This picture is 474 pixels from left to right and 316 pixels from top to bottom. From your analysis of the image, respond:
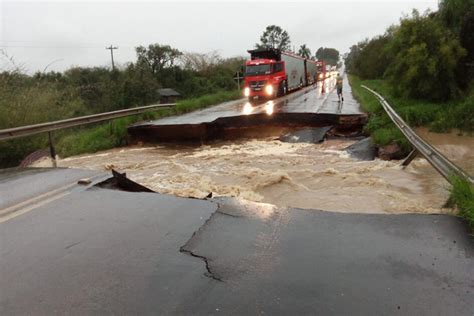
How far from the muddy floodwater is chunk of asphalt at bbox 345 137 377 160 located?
0.88ft

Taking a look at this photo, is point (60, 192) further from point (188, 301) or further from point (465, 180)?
point (465, 180)

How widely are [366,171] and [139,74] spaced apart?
3691 centimetres

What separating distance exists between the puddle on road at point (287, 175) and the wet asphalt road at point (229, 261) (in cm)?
176

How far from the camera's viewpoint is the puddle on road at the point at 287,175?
6629 mm

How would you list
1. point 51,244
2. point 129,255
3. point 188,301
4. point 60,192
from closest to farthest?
point 188,301 → point 129,255 → point 51,244 → point 60,192

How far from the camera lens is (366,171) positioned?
8.78 meters

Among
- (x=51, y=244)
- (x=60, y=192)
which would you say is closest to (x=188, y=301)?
(x=51, y=244)

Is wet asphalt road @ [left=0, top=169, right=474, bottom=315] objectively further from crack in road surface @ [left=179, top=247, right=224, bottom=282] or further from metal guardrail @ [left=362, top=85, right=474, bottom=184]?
metal guardrail @ [left=362, top=85, right=474, bottom=184]

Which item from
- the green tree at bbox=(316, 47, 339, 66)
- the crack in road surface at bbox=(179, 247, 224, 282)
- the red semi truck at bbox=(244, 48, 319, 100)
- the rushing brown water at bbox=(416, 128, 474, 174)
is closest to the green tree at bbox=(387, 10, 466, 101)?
the rushing brown water at bbox=(416, 128, 474, 174)

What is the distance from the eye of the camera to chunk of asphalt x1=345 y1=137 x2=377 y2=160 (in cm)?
1066

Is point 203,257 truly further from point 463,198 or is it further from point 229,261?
point 463,198

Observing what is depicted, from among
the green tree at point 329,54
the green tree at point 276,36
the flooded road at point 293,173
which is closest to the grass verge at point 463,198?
the flooded road at point 293,173

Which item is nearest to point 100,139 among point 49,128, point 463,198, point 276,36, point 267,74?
point 49,128

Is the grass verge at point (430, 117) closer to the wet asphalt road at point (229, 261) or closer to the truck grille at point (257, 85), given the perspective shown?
the wet asphalt road at point (229, 261)
